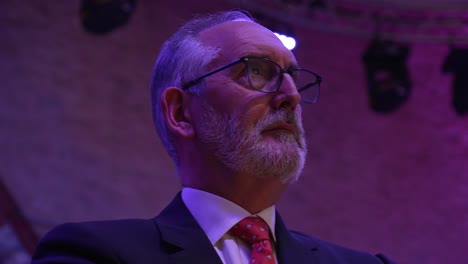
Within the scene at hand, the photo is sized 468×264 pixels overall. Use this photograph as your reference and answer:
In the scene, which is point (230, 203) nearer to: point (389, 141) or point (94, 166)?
point (94, 166)

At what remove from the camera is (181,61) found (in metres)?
1.90

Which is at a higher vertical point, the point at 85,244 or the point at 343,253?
the point at 85,244

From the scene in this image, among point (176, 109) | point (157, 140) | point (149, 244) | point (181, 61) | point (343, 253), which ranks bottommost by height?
point (157, 140)

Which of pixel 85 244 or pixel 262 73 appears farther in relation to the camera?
pixel 262 73

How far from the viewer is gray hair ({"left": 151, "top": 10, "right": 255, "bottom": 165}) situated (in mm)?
1846

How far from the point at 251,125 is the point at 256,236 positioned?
0.30 metres

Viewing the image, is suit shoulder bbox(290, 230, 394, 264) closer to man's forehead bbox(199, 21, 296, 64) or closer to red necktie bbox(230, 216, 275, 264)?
red necktie bbox(230, 216, 275, 264)

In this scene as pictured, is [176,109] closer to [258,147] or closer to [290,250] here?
[258,147]

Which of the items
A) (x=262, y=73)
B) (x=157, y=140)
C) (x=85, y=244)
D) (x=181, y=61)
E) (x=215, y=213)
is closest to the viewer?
(x=85, y=244)

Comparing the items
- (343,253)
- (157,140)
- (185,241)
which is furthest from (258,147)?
(157,140)

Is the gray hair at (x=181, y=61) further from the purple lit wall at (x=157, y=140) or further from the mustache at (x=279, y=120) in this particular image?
the purple lit wall at (x=157, y=140)

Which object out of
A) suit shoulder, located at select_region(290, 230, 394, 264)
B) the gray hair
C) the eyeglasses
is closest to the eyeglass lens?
the eyeglasses

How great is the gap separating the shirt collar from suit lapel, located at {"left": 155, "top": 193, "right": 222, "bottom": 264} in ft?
0.08

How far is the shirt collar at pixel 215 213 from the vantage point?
5.38 feet
